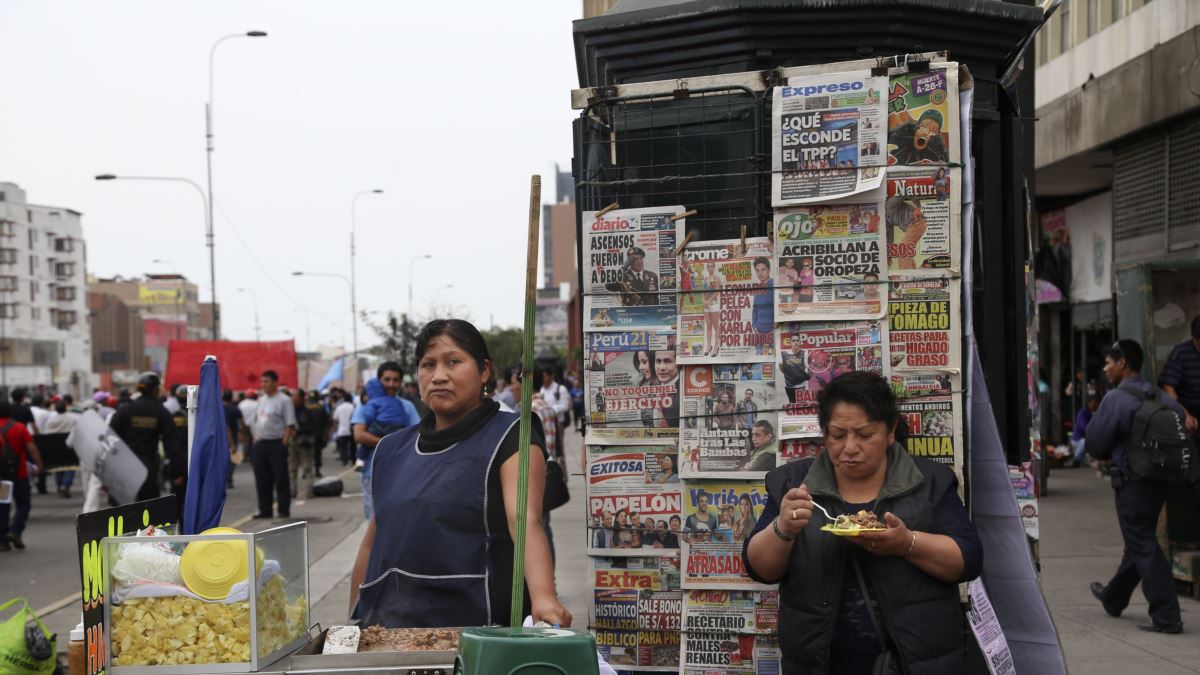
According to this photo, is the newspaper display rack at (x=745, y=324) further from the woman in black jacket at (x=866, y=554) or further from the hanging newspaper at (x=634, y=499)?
the woman in black jacket at (x=866, y=554)

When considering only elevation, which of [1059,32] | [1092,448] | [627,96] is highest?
[1059,32]

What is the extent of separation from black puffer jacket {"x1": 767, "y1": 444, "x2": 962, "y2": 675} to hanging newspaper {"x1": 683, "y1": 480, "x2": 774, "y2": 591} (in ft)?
2.12

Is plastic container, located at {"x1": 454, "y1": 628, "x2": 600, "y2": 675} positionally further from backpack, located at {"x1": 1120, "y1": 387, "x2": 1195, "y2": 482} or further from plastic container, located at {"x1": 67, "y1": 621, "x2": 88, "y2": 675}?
backpack, located at {"x1": 1120, "y1": 387, "x2": 1195, "y2": 482}

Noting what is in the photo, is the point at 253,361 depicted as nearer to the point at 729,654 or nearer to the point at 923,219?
the point at 729,654

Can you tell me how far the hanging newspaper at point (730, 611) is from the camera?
4348 mm

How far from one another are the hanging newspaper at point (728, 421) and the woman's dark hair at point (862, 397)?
50cm

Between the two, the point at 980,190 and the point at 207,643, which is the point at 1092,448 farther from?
the point at 207,643

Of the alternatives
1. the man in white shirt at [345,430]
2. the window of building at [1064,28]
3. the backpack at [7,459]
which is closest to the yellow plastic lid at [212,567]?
the backpack at [7,459]

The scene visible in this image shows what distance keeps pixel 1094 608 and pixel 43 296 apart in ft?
454

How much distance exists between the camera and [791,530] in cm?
351

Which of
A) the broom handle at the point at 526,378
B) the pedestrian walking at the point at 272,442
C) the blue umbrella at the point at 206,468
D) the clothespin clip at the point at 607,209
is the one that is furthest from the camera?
the pedestrian walking at the point at 272,442

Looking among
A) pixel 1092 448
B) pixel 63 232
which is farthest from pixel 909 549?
pixel 63 232

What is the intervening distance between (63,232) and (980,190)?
145042 millimetres

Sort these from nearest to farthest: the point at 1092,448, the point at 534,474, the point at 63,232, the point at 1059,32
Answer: the point at 534,474
the point at 1092,448
the point at 1059,32
the point at 63,232
